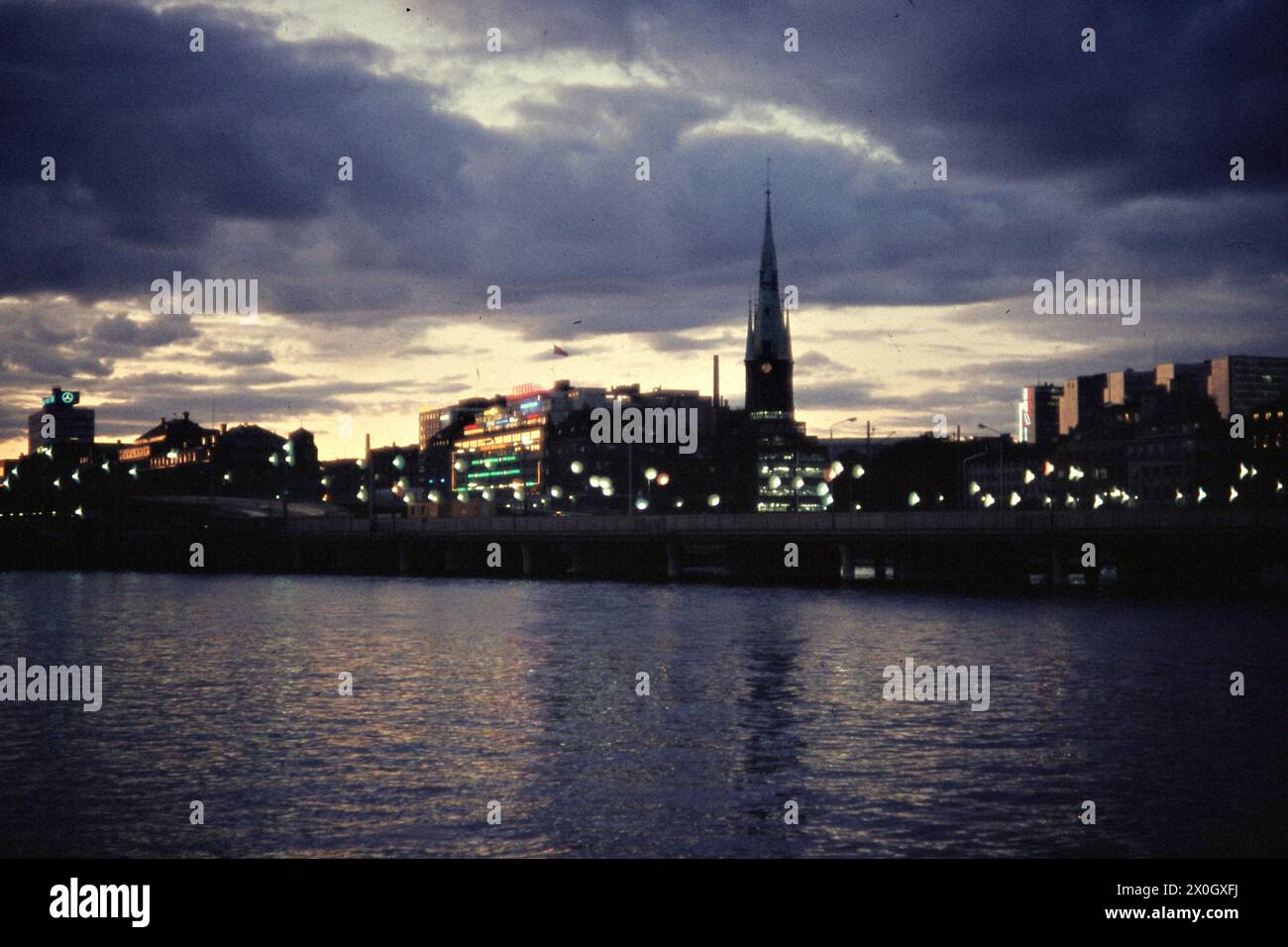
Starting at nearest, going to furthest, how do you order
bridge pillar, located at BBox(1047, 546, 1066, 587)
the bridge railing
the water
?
1. the water
2. the bridge railing
3. bridge pillar, located at BBox(1047, 546, 1066, 587)

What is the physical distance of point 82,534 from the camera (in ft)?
621

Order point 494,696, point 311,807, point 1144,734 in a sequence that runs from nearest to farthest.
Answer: point 311,807
point 1144,734
point 494,696

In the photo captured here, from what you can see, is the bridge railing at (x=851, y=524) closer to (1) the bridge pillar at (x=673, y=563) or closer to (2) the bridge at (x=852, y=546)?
(2) the bridge at (x=852, y=546)

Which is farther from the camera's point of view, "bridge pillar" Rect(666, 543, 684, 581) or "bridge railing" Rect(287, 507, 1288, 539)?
"bridge pillar" Rect(666, 543, 684, 581)

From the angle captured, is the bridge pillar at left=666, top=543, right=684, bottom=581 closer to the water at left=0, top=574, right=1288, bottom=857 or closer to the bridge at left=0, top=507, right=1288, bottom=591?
the bridge at left=0, top=507, right=1288, bottom=591

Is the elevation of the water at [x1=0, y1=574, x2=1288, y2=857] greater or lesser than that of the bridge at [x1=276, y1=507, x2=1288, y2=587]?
lesser

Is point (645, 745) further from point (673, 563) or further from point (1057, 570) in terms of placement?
point (673, 563)

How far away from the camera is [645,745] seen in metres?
33.2

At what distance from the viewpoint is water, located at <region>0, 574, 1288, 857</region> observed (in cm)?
2405

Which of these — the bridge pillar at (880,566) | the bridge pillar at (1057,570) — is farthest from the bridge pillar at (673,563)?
the bridge pillar at (1057,570)

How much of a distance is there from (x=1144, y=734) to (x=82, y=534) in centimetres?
17691

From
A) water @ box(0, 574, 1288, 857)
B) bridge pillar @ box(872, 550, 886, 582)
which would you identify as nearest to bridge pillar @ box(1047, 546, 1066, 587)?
bridge pillar @ box(872, 550, 886, 582)

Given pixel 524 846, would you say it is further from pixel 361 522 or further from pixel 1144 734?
pixel 361 522
